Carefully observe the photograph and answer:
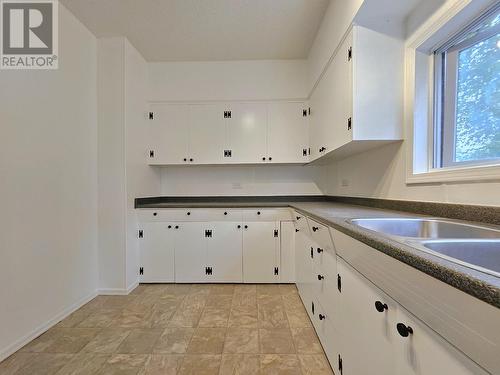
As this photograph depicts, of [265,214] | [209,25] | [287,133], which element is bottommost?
[265,214]

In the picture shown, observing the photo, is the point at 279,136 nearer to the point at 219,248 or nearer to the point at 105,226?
the point at 219,248

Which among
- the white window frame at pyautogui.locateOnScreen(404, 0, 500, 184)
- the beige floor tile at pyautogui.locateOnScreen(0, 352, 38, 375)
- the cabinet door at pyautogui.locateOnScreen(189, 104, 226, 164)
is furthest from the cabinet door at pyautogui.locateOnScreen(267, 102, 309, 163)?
the beige floor tile at pyautogui.locateOnScreen(0, 352, 38, 375)

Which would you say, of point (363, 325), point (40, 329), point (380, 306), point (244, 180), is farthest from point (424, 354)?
point (244, 180)

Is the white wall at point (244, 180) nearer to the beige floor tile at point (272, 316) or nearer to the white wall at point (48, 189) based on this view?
the white wall at point (48, 189)

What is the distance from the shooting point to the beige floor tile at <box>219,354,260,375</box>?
1501 millimetres

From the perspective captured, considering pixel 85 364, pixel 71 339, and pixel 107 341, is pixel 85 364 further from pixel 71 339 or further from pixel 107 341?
pixel 71 339

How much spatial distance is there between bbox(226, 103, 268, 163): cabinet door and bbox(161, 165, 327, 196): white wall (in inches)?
11.4

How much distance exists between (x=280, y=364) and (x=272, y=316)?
0.58 metres

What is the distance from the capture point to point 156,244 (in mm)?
2916

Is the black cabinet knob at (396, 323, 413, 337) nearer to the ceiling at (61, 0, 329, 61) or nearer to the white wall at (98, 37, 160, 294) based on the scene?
the ceiling at (61, 0, 329, 61)

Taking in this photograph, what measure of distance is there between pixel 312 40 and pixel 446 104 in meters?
1.67

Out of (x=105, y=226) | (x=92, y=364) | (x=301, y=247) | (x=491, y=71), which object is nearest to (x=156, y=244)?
(x=105, y=226)

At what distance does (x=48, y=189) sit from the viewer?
78.7 inches

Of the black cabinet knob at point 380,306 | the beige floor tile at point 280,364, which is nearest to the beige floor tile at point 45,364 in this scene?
the beige floor tile at point 280,364
